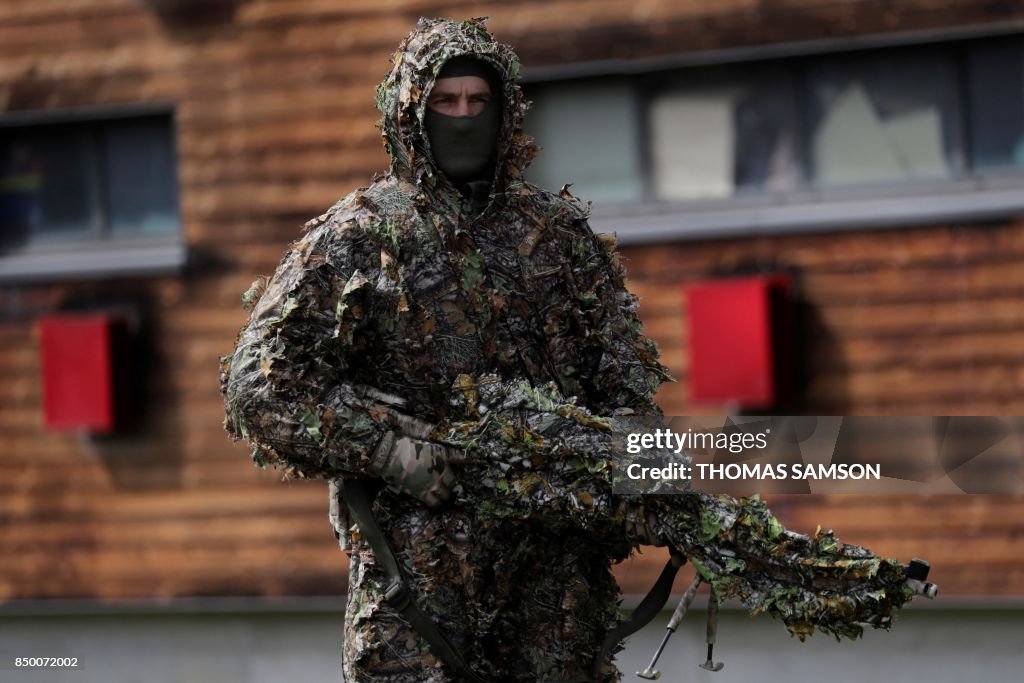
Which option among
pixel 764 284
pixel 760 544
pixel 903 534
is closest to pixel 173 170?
pixel 764 284

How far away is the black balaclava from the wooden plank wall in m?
3.95

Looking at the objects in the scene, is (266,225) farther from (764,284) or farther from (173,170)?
(764,284)

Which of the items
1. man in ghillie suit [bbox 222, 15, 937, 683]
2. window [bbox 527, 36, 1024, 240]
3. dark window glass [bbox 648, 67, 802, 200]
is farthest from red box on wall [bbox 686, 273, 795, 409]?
man in ghillie suit [bbox 222, 15, 937, 683]

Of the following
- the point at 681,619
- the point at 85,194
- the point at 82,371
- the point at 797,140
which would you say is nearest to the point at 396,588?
the point at 681,619

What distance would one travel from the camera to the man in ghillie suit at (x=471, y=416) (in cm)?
408

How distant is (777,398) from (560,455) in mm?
3943

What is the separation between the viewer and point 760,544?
402cm

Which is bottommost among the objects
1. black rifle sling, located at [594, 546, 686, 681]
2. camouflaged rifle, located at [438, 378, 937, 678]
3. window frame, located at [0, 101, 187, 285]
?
black rifle sling, located at [594, 546, 686, 681]

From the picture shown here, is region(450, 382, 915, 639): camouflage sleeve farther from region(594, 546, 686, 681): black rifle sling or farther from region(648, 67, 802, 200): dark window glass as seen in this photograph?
region(648, 67, 802, 200): dark window glass

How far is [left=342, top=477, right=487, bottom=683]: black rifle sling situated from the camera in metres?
4.12

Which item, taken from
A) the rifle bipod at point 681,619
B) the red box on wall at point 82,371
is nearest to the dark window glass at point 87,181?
the red box on wall at point 82,371

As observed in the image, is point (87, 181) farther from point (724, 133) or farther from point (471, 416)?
point (471, 416)

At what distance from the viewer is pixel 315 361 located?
162 inches

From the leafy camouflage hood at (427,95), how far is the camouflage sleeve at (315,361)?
250 mm
